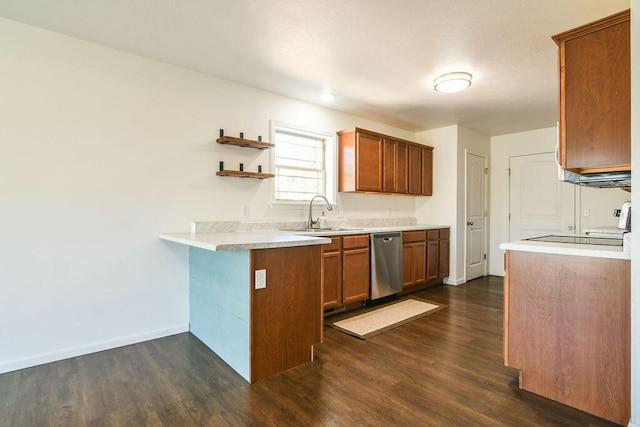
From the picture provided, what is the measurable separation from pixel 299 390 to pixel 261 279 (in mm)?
739

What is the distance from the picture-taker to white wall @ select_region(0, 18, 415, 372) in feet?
7.70

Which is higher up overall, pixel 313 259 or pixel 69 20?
pixel 69 20

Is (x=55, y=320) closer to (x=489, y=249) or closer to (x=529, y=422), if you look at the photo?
(x=529, y=422)

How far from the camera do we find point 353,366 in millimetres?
2377

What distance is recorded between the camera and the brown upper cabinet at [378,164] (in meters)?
4.20

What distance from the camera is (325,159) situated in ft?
14.3

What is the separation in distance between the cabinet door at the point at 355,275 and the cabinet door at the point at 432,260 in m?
1.32

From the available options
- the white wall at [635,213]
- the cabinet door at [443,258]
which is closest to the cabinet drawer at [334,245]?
the cabinet door at [443,258]

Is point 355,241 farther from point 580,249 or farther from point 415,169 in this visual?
point 580,249

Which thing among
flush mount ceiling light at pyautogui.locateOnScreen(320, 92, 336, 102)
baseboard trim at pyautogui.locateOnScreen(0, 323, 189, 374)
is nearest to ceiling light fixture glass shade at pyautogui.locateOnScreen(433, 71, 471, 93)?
flush mount ceiling light at pyautogui.locateOnScreen(320, 92, 336, 102)

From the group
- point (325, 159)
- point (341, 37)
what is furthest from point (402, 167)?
point (341, 37)

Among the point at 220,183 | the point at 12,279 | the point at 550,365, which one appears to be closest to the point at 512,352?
the point at 550,365

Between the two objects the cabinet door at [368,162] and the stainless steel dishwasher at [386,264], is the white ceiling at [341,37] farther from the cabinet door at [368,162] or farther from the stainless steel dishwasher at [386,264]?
the stainless steel dishwasher at [386,264]

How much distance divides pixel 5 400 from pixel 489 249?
20.6 ft
